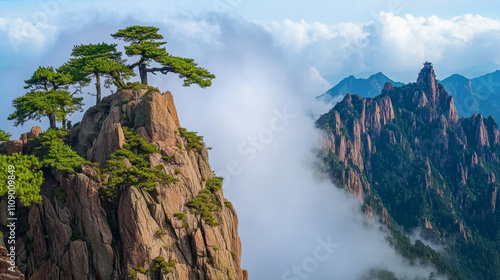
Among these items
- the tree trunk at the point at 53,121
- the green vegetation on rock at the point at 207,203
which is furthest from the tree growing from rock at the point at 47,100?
the green vegetation on rock at the point at 207,203

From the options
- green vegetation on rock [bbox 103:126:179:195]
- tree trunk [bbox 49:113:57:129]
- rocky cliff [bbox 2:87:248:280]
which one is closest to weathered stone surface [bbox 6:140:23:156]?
tree trunk [bbox 49:113:57:129]

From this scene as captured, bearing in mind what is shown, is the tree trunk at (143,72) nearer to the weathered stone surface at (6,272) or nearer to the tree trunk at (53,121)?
the tree trunk at (53,121)

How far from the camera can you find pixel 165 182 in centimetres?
5469

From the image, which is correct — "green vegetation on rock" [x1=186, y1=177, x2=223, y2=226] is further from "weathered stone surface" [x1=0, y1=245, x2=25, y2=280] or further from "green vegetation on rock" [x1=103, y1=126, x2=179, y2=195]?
"weathered stone surface" [x1=0, y1=245, x2=25, y2=280]

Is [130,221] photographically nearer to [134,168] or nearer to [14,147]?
[134,168]

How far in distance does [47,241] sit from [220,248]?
18.4 metres

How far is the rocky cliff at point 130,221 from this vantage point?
51250 millimetres

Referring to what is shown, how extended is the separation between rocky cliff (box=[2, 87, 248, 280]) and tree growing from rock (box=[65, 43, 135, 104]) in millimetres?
6300

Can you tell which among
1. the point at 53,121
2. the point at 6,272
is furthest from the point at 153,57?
the point at 6,272

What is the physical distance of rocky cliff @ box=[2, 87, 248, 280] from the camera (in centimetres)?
5125

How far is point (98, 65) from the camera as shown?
64562 mm

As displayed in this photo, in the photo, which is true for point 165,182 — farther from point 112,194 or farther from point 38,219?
point 38,219

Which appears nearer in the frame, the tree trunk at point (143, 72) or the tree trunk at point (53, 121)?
the tree trunk at point (53, 121)

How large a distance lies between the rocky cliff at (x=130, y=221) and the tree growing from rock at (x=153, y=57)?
8.01m
